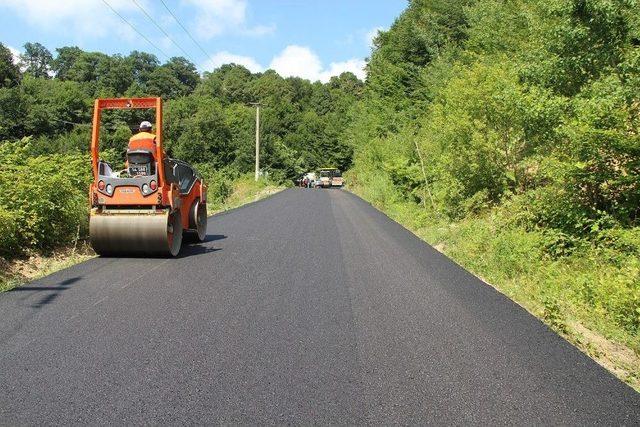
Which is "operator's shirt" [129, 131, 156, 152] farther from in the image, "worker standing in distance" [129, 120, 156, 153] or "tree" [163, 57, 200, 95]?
"tree" [163, 57, 200, 95]

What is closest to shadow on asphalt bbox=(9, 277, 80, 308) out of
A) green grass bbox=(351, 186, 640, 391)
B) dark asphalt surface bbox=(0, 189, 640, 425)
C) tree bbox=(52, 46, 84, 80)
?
dark asphalt surface bbox=(0, 189, 640, 425)

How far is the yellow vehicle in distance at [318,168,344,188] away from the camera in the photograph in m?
65.8

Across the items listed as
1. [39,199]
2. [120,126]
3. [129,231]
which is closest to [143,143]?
[129,231]

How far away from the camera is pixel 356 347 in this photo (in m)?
5.19

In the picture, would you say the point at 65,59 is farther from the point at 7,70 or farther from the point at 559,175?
the point at 559,175

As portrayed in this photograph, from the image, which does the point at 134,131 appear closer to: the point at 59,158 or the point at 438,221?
the point at 59,158

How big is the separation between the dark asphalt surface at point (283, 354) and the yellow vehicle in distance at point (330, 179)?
2249 inches

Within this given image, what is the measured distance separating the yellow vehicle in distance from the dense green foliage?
227 inches

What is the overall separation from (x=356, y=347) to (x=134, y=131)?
740 cm

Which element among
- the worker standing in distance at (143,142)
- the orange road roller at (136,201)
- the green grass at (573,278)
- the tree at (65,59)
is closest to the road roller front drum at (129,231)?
the orange road roller at (136,201)

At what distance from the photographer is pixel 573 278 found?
7.75 metres

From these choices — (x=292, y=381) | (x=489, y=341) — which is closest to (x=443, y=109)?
(x=489, y=341)

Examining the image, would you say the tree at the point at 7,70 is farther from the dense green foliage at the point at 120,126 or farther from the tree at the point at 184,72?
the tree at the point at 184,72

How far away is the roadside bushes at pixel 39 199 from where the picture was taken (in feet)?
27.9
